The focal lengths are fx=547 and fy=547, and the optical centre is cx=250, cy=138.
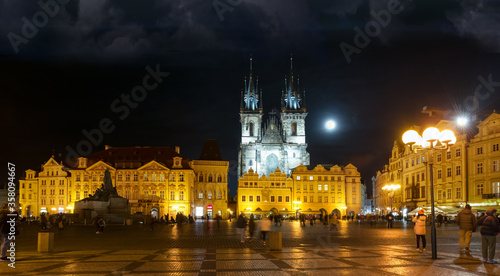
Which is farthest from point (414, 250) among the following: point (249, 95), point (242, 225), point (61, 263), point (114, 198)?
point (249, 95)

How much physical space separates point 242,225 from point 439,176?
49.5 meters

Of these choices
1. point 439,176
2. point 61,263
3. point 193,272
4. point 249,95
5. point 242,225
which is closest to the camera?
point 193,272

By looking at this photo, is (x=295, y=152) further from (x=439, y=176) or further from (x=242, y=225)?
(x=242, y=225)

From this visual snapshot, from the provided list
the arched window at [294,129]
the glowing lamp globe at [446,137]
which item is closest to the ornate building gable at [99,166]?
the arched window at [294,129]

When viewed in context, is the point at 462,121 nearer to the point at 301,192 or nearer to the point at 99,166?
the point at 301,192

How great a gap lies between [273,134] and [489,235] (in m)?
111

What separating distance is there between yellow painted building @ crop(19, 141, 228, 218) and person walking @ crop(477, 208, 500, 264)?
77.4 meters

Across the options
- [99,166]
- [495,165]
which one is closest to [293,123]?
[99,166]

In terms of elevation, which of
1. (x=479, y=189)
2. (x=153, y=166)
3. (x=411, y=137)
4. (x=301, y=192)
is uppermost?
(x=153, y=166)

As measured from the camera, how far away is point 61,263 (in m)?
16.0

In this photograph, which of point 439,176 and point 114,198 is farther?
point 439,176

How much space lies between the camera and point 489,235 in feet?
52.9

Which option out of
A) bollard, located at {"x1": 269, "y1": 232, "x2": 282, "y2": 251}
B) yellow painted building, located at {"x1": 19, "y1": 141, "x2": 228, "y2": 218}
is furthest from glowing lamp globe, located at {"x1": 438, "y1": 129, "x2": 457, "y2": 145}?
yellow painted building, located at {"x1": 19, "y1": 141, "x2": 228, "y2": 218}

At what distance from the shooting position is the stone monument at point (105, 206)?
1925 inches
